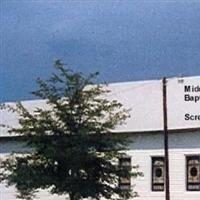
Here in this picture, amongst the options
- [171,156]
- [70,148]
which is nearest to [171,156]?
[171,156]

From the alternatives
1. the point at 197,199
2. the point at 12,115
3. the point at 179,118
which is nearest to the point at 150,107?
the point at 179,118

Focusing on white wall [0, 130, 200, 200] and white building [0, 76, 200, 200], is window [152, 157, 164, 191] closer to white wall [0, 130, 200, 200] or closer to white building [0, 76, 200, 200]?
white building [0, 76, 200, 200]

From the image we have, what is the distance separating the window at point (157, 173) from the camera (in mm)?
35469

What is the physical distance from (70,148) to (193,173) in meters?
10.1

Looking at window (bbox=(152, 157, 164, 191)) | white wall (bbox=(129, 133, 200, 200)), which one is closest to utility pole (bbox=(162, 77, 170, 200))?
white wall (bbox=(129, 133, 200, 200))

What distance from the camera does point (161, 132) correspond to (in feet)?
116

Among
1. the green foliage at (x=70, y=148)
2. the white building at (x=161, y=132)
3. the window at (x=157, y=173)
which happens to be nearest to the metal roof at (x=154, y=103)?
the white building at (x=161, y=132)

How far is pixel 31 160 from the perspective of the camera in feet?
87.7

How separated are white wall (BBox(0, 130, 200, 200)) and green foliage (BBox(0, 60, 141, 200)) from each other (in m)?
7.80

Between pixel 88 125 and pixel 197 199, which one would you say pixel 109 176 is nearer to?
pixel 88 125

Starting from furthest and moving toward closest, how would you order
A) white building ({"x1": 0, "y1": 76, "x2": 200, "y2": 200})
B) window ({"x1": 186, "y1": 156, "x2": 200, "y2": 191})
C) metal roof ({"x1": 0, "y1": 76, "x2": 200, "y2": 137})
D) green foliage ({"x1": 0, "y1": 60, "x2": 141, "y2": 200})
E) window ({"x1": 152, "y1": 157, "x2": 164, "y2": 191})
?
window ({"x1": 152, "y1": 157, "x2": 164, "y2": 191})
window ({"x1": 186, "y1": 156, "x2": 200, "y2": 191})
white building ({"x1": 0, "y1": 76, "x2": 200, "y2": 200})
metal roof ({"x1": 0, "y1": 76, "x2": 200, "y2": 137})
green foliage ({"x1": 0, "y1": 60, "x2": 141, "y2": 200})

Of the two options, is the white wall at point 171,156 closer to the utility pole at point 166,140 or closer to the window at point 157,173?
the window at point 157,173

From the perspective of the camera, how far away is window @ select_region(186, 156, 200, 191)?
113 feet

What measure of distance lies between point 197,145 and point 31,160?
9977 millimetres
